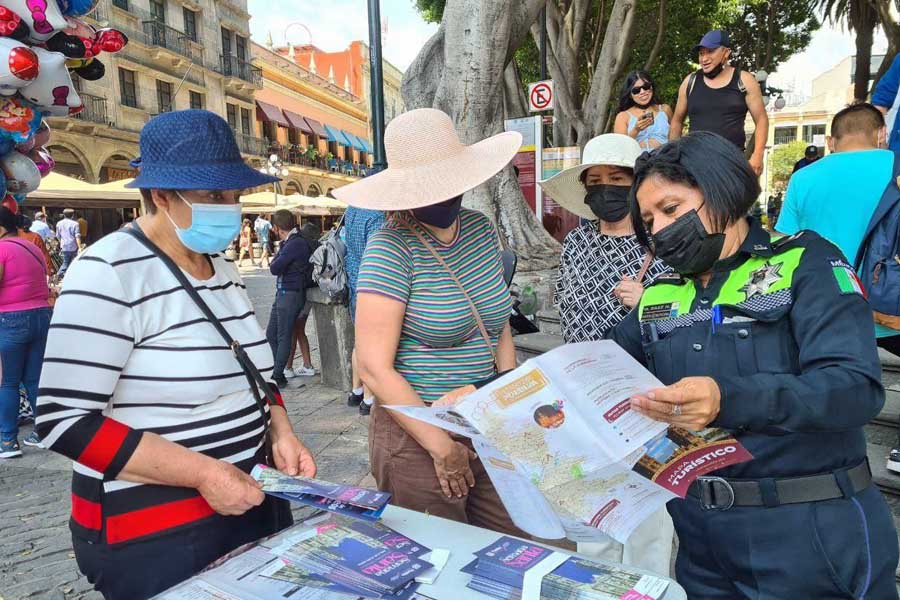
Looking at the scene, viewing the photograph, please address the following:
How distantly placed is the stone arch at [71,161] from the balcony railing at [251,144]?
931 centimetres

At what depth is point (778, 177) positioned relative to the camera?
2207 inches

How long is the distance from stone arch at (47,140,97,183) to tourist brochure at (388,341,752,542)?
25.6 m

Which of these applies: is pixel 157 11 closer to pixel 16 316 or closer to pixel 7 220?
pixel 7 220

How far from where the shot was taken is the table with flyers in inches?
48.9

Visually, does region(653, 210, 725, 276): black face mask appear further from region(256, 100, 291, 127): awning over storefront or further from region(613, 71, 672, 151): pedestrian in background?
region(256, 100, 291, 127): awning over storefront

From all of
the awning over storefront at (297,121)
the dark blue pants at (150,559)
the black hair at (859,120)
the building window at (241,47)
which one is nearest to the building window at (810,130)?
the awning over storefront at (297,121)

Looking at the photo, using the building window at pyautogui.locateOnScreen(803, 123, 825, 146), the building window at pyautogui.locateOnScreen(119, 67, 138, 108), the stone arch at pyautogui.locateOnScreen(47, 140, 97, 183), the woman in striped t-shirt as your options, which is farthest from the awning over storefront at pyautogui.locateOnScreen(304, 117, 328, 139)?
the building window at pyautogui.locateOnScreen(803, 123, 825, 146)

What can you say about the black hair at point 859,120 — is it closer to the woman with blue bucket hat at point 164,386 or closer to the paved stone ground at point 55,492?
the woman with blue bucket hat at point 164,386

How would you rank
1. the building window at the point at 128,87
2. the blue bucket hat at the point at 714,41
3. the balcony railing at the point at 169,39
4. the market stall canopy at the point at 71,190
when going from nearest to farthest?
the blue bucket hat at the point at 714,41 → the market stall canopy at the point at 71,190 → the building window at the point at 128,87 → the balcony railing at the point at 169,39

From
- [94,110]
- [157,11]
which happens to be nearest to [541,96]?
[94,110]

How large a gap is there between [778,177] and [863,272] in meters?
61.0

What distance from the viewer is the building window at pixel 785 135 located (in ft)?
213

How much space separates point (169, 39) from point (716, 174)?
104 ft

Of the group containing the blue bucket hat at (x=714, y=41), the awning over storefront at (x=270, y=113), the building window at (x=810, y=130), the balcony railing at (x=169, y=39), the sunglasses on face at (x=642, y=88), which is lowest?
the sunglasses on face at (x=642, y=88)
